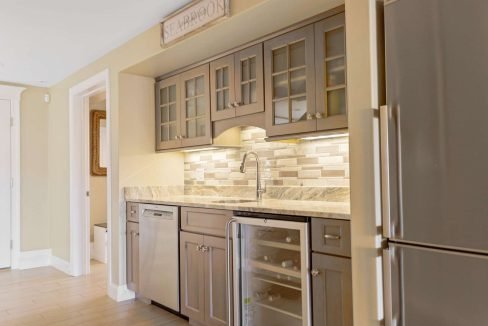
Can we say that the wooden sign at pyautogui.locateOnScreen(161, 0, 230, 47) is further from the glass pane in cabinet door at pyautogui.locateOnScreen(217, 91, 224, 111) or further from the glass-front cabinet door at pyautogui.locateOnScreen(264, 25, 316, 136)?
the glass pane in cabinet door at pyautogui.locateOnScreen(217, 91, 224, 111)

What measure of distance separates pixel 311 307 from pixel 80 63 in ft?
11.3

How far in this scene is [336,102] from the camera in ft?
7.60

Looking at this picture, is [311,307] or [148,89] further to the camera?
[148,89]

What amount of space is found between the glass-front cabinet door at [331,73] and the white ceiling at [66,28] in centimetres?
99

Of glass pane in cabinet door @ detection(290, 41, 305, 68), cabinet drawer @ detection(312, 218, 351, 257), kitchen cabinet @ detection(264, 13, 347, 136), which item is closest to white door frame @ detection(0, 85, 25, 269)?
kitchen cabinet @ detection(264, 13, 347, 136)

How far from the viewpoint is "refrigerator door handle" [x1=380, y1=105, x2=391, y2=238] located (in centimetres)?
160

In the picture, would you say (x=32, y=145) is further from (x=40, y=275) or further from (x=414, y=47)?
(x=414, y=47)

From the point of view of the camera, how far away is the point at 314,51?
2396 mm

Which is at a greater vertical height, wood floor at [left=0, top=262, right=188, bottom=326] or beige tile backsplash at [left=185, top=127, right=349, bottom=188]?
beige tile backsplash at [left=185, top=127, right=349, bottom=188]

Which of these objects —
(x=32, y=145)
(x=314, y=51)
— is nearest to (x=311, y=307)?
(x=314, y=51)

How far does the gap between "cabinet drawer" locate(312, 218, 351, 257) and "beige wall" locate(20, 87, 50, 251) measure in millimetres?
4292

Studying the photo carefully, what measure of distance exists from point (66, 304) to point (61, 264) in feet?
4.78

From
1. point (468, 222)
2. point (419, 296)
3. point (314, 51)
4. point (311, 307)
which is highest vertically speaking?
point (314, 51)

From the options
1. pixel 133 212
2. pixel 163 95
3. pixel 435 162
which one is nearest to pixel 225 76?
pixel 163 95
